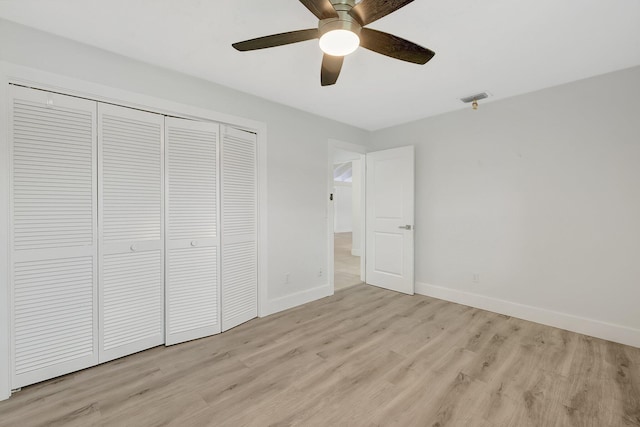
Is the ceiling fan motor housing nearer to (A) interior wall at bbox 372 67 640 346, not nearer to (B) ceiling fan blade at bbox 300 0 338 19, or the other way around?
(B) ceiling fan blade at bbox 300 0 338 19

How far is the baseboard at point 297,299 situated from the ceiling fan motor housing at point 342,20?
2751mm

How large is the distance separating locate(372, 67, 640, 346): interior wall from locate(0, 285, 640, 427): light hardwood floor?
0.47 m

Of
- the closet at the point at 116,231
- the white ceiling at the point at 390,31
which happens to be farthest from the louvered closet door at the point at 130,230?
the white ceiling at the point at 390,31

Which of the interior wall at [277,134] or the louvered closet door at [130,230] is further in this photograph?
the louvered closet door at [130,230]

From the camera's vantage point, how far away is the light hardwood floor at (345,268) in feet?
15.0

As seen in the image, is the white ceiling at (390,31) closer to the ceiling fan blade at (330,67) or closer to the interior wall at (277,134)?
the interior wall at (277,134)

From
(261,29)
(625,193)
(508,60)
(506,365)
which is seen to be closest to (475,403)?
(506,365)

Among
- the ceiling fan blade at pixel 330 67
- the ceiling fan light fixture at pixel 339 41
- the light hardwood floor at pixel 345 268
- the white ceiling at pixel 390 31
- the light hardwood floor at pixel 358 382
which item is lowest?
the light hardwood floor at pixel 358 382

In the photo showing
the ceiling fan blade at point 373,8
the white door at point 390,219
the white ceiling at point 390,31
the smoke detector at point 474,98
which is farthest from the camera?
the white door at point 390,219

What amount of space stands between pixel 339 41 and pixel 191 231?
2.07 metres

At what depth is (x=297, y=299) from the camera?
346 cm

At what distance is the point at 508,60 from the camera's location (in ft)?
7.54

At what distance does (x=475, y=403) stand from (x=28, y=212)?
3283 mm

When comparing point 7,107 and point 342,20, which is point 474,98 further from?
point 7,107
